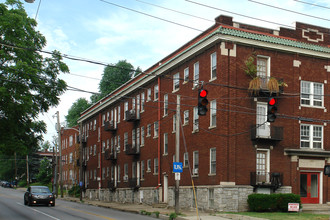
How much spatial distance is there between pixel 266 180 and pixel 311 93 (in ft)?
24.9

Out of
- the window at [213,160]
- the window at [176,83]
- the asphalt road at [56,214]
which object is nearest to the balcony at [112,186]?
the asphalt road at [56,214]

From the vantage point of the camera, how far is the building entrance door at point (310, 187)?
107 ft

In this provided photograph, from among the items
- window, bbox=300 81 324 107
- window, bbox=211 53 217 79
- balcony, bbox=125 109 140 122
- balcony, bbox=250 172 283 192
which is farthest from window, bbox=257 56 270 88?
balcony, bbox=125 109 140 122

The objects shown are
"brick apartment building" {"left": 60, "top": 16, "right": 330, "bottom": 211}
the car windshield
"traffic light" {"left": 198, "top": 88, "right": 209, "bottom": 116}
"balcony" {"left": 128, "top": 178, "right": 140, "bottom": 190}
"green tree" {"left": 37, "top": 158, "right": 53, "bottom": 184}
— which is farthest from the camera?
"green tree" {"left": 37, "top": 158, "right": 53, "bottom": 184}

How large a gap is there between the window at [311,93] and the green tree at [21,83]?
1711cm

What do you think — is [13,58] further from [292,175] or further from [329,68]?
[329,68]

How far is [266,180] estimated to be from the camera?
3109cm

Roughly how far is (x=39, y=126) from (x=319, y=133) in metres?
20.3

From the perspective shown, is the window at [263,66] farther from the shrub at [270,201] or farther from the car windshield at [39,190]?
the car windshield at [39,190]

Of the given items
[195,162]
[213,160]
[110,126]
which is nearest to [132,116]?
[110,126]

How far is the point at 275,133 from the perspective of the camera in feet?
102

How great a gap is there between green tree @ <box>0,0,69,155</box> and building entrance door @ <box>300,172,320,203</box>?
59.2ft

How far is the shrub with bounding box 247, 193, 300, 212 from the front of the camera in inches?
1140

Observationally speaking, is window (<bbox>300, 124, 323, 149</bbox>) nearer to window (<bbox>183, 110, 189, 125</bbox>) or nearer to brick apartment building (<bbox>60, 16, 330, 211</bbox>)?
brick apartment building (<bbox>60, 16, 330, 211</bbox>)
